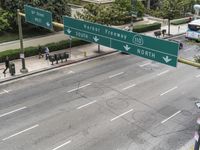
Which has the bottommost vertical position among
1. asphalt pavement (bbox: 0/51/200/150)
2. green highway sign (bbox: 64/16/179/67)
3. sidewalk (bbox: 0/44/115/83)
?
asphalt pavement (bbox: 0/51/200/150)

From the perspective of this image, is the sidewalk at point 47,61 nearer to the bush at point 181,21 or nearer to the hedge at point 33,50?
the hedge at point 33,50

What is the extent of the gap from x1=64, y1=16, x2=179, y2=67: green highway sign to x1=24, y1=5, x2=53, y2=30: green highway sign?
168cm

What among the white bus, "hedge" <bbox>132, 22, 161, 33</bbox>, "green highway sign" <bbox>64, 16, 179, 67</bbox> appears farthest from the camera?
"hedge" <bbox>132, 22, 161, 33</bbox>

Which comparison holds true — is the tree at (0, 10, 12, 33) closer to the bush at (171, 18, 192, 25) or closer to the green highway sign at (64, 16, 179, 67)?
the green highway sign at (64, 16, 179, 67)

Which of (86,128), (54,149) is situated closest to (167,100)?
(86,128)

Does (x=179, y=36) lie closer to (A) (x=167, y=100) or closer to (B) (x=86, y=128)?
(A) (x=167, y=100)

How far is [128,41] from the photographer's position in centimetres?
2173

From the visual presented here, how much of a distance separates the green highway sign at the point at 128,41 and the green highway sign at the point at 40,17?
168 centimetres

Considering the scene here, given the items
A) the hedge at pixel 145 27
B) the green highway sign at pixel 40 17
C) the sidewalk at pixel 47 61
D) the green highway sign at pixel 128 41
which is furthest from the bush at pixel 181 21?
the green highway sign at pixel 128 41

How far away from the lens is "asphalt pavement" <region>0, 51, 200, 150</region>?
20.7 meters

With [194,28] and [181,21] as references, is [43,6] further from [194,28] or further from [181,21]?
[181,21]

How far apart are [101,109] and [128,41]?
5.57 meters

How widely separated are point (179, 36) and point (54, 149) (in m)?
33.2

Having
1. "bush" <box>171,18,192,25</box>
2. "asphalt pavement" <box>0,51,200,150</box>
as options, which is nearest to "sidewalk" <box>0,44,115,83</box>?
"asphalt pavement" <box>0,51,200,150</box>
